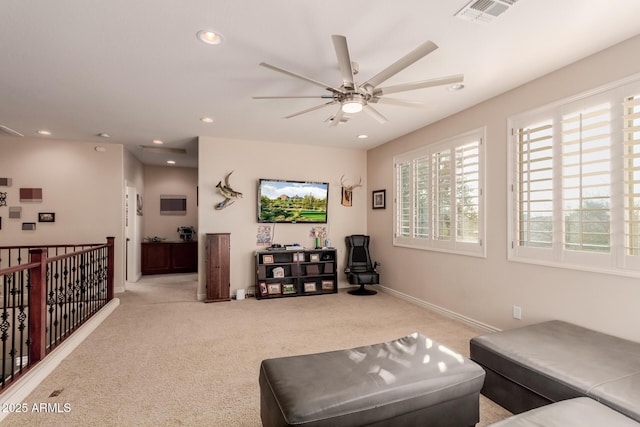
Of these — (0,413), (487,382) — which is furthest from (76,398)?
(487,382)

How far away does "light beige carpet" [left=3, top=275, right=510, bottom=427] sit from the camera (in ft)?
7.30

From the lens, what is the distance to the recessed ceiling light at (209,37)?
2395 mm

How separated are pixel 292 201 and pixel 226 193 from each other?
1183 millimetres

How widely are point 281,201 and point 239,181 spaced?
0.82 m

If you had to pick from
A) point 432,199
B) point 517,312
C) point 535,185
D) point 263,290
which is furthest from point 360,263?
point 535,185

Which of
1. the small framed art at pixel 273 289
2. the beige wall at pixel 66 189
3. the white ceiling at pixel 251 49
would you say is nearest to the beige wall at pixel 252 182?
the small framed art at pixel 273 289

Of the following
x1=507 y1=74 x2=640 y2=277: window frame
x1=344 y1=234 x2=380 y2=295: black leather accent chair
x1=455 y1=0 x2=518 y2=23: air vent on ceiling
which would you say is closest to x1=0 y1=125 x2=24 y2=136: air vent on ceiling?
x1=344 y1=234 x2=380 y2=295: black leather accent chair

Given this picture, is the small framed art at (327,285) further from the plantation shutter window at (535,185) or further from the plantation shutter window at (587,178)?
the plantation shutter window at (587,178)

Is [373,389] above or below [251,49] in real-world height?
below

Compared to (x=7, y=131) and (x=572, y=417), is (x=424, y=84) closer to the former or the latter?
(x=572, y=417)

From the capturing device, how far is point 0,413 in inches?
84.5

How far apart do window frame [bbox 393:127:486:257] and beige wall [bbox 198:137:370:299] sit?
1.10 metres

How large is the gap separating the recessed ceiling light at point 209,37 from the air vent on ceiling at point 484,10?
68.7 inches

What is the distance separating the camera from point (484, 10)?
2.13 meters
